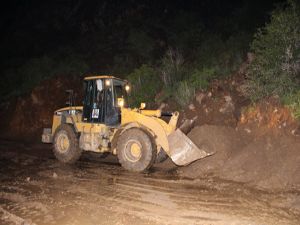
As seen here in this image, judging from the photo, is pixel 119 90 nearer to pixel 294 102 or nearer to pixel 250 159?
pixel 250 159

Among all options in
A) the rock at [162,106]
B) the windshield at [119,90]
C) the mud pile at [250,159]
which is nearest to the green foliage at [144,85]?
the rock at [162,106]

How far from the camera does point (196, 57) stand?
1855 cm

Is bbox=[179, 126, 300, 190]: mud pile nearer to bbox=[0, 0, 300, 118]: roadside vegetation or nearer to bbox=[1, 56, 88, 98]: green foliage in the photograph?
bbox=[0, 0, 300, 118]: roadside vegetation

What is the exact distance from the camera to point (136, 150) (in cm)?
1037

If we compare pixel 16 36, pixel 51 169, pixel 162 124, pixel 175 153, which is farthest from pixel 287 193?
pixel 16 36

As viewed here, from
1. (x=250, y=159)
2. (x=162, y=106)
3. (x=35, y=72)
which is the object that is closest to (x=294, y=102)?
(x=250, y=159)

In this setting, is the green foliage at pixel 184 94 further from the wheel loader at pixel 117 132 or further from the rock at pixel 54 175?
the rock at pixel 54 175

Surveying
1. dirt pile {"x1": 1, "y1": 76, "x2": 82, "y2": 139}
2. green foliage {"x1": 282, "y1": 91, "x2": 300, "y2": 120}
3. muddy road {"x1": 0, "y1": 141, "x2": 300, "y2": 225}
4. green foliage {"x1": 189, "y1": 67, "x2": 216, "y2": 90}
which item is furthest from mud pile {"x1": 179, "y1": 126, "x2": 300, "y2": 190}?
dirt pile {"x1": 1, "y1": 76, "x2": 82, "y2": 139}

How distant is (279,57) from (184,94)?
3.92 meters

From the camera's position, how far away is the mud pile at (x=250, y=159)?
8.55 m

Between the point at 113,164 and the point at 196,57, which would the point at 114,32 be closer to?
the point at 196,57

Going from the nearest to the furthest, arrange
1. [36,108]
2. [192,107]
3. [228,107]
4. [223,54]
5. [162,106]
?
[228,107] < [192,107] < [162,106] < [223,54] < [36,108]

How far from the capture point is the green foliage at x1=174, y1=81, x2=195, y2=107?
1373cm

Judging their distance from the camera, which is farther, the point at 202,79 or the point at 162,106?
the point at 162,106
